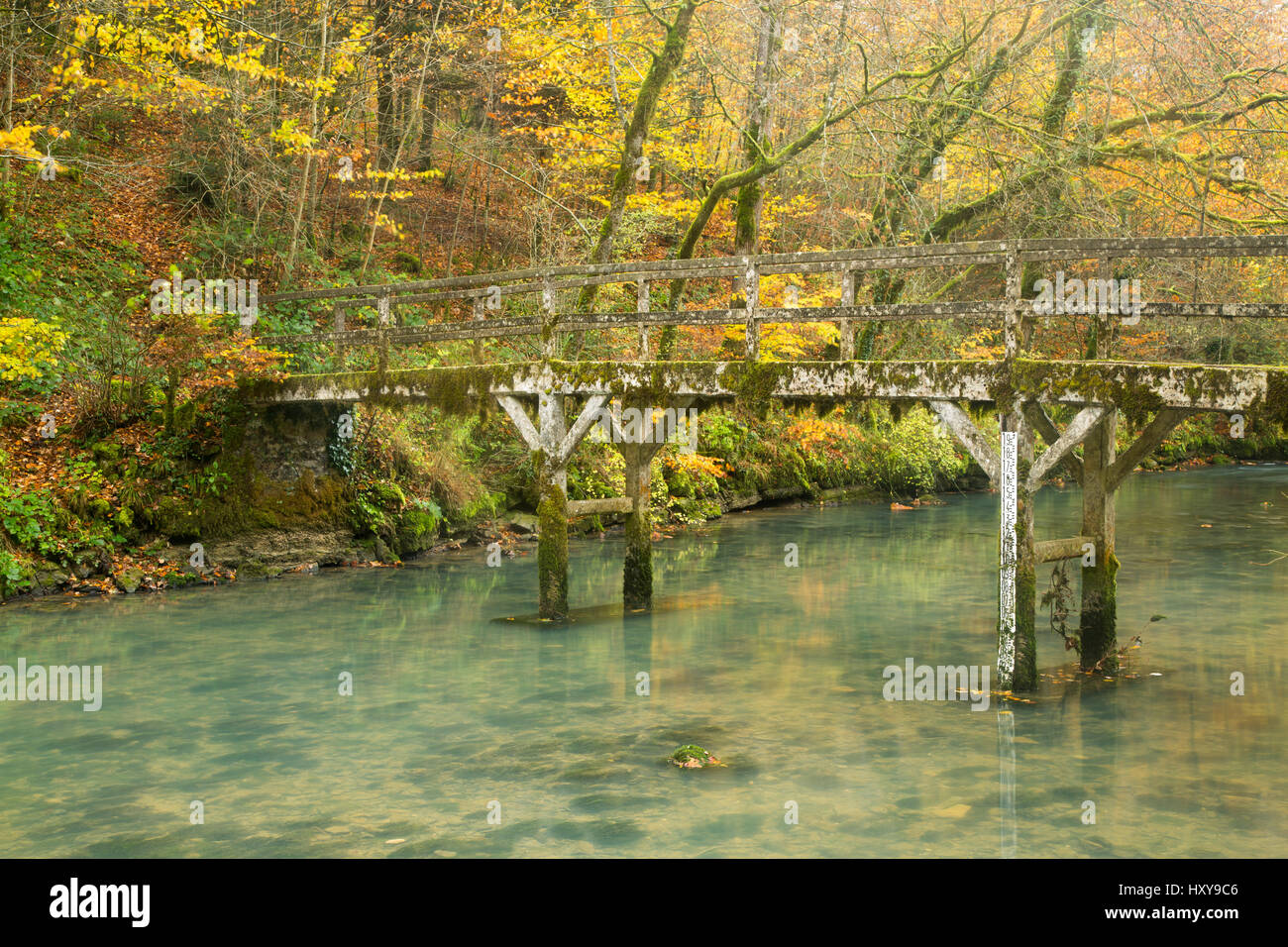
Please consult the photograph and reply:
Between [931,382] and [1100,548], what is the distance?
2229 millimetres

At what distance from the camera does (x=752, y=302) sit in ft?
39.5

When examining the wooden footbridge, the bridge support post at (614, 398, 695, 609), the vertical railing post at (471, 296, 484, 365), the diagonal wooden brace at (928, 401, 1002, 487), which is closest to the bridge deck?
the wooden footbridge

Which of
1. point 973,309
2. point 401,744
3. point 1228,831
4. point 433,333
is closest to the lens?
point 1228,831

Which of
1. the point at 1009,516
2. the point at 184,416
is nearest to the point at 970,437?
the point at 1009,516

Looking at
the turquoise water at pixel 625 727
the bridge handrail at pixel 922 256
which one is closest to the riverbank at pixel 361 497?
the turquoise water at pixel 625 727

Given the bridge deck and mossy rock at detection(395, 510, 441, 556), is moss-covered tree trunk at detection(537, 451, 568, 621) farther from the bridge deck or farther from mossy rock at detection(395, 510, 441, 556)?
mossy rock at detection(395, 510, 441, 556)

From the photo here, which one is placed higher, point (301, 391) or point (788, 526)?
point (301, 391)

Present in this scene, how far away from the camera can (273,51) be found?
73.8ft

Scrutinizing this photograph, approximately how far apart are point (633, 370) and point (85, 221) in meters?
12.5

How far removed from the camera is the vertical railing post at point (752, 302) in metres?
12.0

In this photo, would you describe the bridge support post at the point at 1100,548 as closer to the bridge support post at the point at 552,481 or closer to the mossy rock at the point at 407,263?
the bridge support post at the point at 552,481

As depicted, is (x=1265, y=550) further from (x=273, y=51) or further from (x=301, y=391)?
(x=273, y=51)

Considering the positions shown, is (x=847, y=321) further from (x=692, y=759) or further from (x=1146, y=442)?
(x=692, y=759)

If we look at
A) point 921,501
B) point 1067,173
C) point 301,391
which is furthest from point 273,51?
point 921,501
